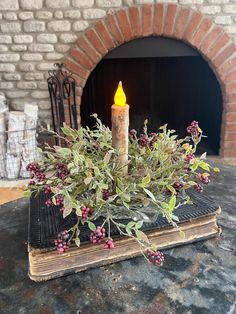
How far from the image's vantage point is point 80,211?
618 mm

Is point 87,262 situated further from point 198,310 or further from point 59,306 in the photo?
point 198,310

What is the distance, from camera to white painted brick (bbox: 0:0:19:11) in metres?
2.32

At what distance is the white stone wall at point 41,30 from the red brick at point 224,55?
0.10m

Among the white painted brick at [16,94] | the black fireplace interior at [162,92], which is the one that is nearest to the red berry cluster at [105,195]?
the white painted brick at [16,94]

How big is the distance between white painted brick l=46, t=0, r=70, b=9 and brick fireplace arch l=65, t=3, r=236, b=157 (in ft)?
0.82

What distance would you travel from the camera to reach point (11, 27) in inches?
94.5

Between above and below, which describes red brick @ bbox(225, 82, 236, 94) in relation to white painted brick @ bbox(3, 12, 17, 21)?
below

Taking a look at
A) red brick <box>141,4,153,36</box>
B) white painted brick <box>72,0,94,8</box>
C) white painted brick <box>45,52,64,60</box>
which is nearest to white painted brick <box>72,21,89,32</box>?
white painted brick <box>72,0,94,8</box>

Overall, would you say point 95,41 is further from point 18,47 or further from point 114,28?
point 18,47

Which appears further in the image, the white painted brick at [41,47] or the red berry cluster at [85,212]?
the white painted brick at [41,47]

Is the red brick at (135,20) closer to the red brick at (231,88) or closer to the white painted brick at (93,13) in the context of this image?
the white painted brick at (93,13)

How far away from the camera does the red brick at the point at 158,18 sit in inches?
90.6

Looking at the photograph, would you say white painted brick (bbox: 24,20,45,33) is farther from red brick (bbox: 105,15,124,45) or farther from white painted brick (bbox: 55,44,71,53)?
red brick (bbox: 105,15,124,45)

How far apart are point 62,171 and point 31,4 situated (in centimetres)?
206
